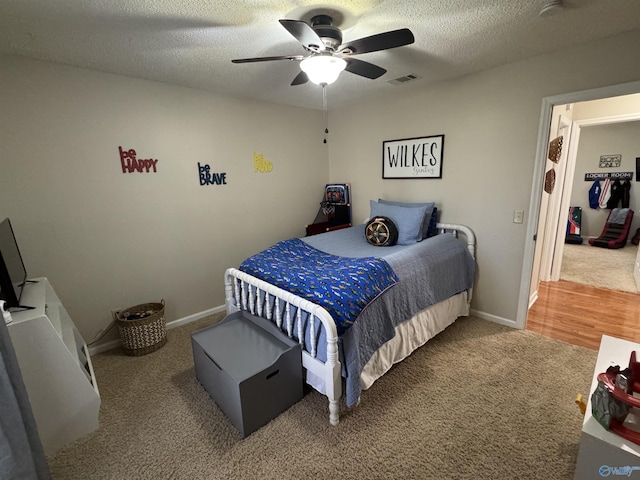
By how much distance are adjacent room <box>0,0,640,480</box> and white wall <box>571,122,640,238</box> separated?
2909 mm

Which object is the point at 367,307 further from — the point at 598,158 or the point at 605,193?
the point at 598,158

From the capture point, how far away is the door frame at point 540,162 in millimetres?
2094

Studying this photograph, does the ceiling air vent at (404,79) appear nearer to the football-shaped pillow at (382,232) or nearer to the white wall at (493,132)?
the white wall at (493,132)

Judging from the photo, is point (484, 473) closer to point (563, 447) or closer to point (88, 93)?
point (563, 447)

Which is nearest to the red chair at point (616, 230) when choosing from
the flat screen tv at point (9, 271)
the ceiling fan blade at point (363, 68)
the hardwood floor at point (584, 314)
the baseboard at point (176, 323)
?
the hardwood floor at point (584, 314)

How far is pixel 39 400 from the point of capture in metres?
1.52

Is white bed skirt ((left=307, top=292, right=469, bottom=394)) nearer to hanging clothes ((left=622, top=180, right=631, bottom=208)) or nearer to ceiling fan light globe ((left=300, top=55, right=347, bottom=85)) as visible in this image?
ceiling fan light globe ((left=300, top=55, right=347, bottom=85))

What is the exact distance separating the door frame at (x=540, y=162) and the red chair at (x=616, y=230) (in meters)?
4.24

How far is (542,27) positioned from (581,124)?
8.06 feet

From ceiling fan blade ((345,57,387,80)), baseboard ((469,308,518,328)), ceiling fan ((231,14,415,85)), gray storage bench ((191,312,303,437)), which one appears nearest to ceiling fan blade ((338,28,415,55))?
ceiling fan ((231,14,415,85))

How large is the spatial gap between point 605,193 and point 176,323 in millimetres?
7585

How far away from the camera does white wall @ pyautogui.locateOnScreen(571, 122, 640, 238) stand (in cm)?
544

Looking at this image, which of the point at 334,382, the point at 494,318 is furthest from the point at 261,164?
the point at 494,318

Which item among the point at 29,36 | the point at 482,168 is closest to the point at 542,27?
the point at 482,168
